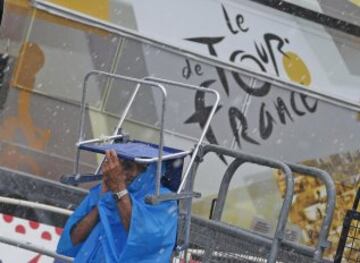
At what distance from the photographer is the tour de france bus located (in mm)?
7820

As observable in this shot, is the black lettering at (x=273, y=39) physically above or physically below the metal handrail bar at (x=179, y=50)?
above

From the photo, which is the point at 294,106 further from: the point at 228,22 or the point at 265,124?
the point at 228,22

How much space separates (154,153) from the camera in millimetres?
4477

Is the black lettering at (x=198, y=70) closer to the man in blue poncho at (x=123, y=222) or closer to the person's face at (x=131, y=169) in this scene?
the man in blue poncho at (x=123, y=222)

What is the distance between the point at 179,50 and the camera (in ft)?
26.4

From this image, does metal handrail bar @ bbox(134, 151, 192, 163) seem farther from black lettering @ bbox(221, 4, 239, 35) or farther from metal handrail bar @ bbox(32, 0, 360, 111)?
black lettering @ bbox(221, 4, 239, 35)

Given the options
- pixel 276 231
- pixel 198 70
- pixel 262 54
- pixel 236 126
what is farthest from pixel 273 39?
pixel 276 231

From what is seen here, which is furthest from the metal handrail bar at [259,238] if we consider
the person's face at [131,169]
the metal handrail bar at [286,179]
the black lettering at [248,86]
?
the black lettering at [248,86]

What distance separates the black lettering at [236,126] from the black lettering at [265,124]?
0.12 m

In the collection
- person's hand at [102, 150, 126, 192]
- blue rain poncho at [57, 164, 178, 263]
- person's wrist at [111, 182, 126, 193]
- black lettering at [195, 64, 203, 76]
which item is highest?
black lettering at [195, 64, 203, 76]

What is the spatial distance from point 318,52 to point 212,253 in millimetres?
3582

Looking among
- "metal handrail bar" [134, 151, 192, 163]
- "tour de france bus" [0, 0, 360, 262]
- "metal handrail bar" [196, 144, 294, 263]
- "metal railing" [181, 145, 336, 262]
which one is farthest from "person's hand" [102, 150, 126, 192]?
"tour de france bus" [0, 0, 360, 262]

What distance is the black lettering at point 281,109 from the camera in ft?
27.0

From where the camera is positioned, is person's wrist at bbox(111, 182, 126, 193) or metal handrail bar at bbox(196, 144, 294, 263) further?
metal handrail bar at bbox(196, 144, 294, 263)
